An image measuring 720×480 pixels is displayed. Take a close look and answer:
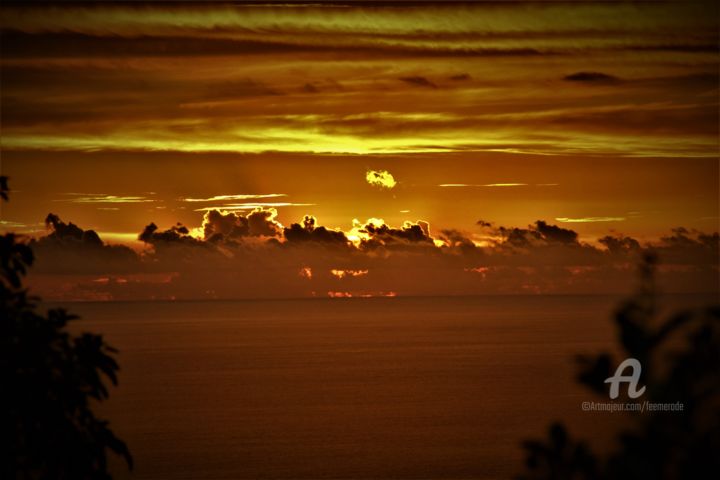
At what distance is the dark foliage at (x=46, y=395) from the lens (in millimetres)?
8258

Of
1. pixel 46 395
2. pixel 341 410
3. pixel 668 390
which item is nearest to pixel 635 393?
pixel 668 390

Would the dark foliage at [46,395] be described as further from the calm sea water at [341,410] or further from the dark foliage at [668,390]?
the calm sea water at [341,410]

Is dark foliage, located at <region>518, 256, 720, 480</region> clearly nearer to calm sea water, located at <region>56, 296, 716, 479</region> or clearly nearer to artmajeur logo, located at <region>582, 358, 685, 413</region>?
artmajeur logo, located at <region>582, 358, 685, 413</region>

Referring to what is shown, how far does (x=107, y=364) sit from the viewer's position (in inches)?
336

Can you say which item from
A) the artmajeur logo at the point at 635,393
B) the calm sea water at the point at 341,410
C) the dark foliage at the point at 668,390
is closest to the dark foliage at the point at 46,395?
the artmajeur logo at the point at 635,393

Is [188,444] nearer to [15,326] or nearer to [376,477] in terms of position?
[376,477]

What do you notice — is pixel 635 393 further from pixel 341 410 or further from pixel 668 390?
pixel 341 410

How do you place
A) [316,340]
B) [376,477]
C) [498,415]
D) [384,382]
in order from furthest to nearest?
[316,340] → [384,382] → [498,415] → [376,477]

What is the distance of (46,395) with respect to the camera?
8.43 metres

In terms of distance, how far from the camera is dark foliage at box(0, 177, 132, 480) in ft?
27.1

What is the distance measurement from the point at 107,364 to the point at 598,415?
80.0 m

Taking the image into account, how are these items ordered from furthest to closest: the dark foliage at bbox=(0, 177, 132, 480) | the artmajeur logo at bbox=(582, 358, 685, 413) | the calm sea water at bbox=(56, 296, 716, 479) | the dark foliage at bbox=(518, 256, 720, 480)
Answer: the calm sea water at bbox=(56, 296, 716, 479)
the dark foliage at bbox=(0, 177, 132, 480)
the artmajeur logo at bbox=(582, 358, 685, 413)
the dark foliage at bbox=(518, 256, 720, 480)

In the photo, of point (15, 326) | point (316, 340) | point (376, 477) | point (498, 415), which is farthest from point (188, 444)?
point (316, 340)

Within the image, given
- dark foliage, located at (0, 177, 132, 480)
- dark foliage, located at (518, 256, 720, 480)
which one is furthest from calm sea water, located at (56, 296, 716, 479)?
dark foliage, located at (518, 256, 720, 480)
